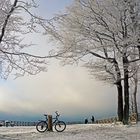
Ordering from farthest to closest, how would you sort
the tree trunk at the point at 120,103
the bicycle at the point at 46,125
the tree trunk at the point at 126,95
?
the tree trunk at the point at 120,103
the tree trunk at the point at 126,95
the bicycle at the point at 46,125

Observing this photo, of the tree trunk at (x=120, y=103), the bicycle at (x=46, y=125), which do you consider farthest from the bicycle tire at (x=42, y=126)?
the tree trunk at (x=120, y=103)

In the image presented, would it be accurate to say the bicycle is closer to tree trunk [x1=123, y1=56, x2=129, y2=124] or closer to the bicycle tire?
the bicycle tire

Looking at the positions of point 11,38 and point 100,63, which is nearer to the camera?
point 11,38

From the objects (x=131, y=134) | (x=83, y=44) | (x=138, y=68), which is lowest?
(x=131, y=134)

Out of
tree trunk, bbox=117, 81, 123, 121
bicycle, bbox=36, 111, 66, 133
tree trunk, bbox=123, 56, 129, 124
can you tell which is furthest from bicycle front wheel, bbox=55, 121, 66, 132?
tree trunk, bbox=117, 81, 123, 121

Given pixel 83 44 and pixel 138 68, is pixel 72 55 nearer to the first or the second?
pixel 83 44

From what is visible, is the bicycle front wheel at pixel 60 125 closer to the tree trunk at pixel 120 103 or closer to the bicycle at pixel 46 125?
the bicycle at pixel 46 125

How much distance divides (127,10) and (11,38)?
28.9 ft

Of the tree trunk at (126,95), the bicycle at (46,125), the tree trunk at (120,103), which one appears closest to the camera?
the bicycle at (46,125)

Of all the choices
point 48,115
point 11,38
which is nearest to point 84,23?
point 48,115

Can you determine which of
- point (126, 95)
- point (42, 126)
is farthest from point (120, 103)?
point (42, 126)

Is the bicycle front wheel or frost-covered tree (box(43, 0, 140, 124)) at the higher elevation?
frost-covered tree (box(43, 0, 140, 124))

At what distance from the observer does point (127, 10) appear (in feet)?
79.2

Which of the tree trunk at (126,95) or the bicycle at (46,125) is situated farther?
the tree trunk at (126,95)
